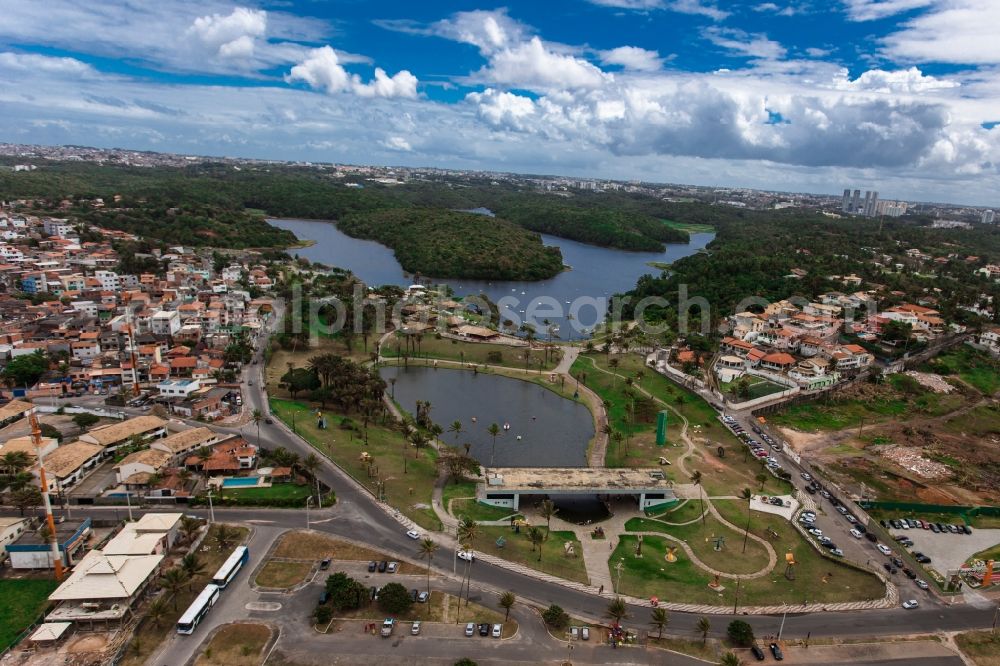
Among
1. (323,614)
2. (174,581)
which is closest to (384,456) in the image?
(323,614)

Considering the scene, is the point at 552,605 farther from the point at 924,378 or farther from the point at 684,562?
the point at 924,378

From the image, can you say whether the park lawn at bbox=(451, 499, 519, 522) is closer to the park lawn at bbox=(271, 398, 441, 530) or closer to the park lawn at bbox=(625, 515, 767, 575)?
the park lawn at bbox=(271, 398, 441, 530)

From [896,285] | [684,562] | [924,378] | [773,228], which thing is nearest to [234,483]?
[684,562]

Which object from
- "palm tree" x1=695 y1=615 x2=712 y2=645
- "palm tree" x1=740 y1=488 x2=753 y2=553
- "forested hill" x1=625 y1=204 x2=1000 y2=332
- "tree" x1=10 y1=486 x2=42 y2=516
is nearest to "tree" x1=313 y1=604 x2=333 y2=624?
"palm tree" x1=695 y1=615 x2=712 y2=645

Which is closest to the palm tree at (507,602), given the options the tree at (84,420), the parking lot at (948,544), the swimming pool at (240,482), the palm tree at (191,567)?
the palm tree at (191,567)

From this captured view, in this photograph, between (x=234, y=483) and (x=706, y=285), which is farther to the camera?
(x=706, y=285)

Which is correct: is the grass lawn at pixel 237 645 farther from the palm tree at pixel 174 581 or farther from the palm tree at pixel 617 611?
the palm tree at pixel 617 611
